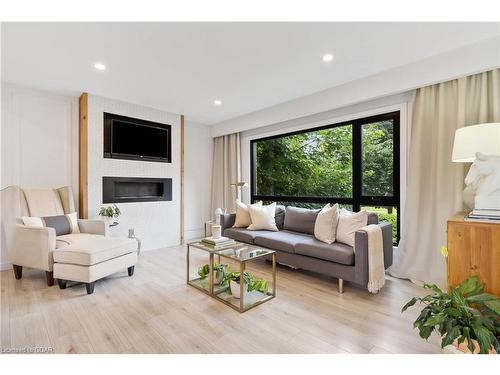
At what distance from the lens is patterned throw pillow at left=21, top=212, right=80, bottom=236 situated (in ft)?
8.98

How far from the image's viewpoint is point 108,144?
143 inches

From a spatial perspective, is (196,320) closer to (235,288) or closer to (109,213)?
(235,288)

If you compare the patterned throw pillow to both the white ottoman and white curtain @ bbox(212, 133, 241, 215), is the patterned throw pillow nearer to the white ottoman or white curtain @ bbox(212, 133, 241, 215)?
the white ottoman

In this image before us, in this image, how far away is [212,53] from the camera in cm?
237

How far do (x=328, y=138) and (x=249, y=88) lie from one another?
1.41 metres

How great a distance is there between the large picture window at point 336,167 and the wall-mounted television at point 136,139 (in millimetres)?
1644

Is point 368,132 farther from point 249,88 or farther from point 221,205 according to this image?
point 221,205

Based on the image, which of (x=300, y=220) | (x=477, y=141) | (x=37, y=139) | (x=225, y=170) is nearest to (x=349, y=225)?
(x=300, y=220)

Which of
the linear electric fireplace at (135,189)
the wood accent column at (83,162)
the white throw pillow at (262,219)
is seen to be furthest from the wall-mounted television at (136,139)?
the white throw pillow at (262,219)

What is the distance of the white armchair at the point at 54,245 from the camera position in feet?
7.91

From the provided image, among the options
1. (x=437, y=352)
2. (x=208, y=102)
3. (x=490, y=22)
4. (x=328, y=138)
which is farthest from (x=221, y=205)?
(x=490, y=22)

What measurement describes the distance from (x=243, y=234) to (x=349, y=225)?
1400 millimetres

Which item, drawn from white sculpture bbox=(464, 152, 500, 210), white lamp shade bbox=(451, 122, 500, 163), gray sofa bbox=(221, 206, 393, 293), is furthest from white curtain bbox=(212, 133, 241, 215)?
white sculpture bbox=(464, 152, 500, 210)

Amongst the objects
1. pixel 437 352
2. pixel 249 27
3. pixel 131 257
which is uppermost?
pixel 249 27
